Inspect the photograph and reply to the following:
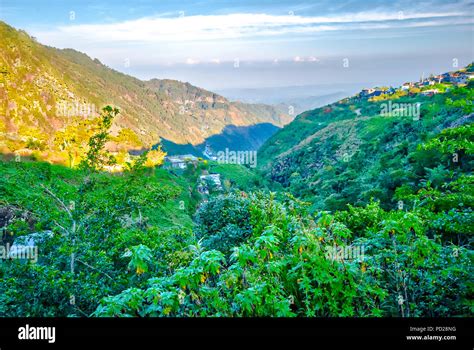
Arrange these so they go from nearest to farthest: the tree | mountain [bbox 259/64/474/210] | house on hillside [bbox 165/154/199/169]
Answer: the tree → mountain [bbox 259/64/474/210] → house on hillside [bbox 165/154/199/169]

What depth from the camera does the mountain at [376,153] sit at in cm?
1688

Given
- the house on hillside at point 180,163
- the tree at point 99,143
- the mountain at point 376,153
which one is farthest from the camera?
the house on hillside at point 180,163

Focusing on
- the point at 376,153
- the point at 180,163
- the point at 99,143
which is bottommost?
the point at 99,143

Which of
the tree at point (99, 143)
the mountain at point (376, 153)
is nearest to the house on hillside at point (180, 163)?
the mountain at point (376, 153)

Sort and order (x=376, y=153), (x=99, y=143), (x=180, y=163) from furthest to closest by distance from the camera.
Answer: (x=180, y=163), (x=376, y=153), (x=99, y=143)

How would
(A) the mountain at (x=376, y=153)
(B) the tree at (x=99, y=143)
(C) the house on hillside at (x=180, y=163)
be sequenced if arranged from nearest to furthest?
1. (B) the tree at (x=99, y=143)
2. (A) the mountain at (x=376, y=153)
3. (C) the house on hillside at (x=180, y=163)

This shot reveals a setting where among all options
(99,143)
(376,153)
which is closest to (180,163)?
(376,153)

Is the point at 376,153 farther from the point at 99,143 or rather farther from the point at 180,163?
the point at 180,163

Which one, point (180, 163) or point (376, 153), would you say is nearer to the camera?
point (376, 153)

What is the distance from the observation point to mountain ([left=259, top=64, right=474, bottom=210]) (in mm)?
16875

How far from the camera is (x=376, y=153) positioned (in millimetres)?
38875

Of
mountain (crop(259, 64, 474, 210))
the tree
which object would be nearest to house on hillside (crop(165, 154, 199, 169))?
mountain (crop(259, 64, 474, 210))

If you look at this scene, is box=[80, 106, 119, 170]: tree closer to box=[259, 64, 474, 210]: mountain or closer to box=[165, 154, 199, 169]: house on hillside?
box=[259, 64, 474, 210]: mountain

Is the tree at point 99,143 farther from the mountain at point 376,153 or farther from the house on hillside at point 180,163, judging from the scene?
the house on hillside at point 180,163
